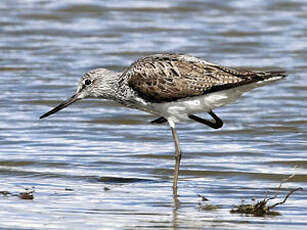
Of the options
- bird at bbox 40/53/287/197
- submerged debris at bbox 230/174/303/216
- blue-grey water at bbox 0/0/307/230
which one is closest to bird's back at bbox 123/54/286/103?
bird at bbox 40/53/287/197

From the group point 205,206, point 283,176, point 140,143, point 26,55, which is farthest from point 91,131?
point 26,55

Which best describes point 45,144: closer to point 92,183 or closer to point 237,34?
point 92,183

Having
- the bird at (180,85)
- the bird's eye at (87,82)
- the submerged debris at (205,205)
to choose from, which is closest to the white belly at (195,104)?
the bird at (180,85)

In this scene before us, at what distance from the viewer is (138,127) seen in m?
12.2

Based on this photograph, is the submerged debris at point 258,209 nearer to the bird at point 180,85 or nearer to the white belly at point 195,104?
the bird at point 180,85

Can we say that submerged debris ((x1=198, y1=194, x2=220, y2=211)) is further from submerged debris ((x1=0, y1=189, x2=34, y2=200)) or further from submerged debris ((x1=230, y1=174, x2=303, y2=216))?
submerged debris ((x1=0, y1=189, x2=34, y2=200))

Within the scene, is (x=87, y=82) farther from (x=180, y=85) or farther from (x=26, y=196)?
(x=26, y=196)

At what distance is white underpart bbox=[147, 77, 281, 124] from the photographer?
9203 millimetres

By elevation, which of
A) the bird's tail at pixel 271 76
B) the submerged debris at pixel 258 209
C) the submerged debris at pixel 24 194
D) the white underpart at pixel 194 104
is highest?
the bird's tail at pixel 271 76

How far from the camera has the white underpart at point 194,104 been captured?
9.20 m

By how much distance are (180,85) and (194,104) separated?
244 mm

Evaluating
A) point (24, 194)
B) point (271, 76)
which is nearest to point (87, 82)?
point (24, 194)

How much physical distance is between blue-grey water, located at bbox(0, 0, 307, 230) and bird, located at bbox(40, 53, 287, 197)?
2.54ft

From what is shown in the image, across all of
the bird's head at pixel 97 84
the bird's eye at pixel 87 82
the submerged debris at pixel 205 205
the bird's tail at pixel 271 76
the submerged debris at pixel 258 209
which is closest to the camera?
the submerged debris at pixel 258 209
